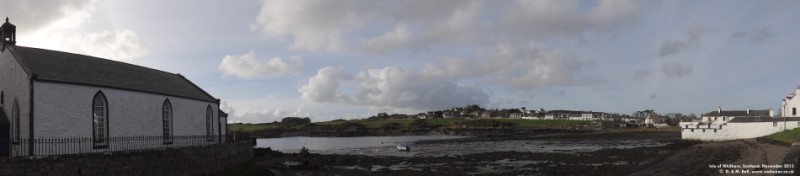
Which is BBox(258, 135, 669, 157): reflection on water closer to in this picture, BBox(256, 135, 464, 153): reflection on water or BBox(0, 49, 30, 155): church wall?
BBox(256, 135, 464, 153): reflection on water

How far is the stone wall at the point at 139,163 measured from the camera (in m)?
20.1

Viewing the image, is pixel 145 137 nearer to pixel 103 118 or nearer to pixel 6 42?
pixel 103 118

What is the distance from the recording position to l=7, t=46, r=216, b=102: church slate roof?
2536 centimetres

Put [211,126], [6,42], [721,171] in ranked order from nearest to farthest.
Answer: [6,42]
[721,171]
[211,126]

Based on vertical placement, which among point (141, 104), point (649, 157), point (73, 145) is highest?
point (141, 104)

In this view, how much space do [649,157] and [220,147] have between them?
116ft

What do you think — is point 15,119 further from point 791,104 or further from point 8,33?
point 791,104

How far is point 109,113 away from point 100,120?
54cm

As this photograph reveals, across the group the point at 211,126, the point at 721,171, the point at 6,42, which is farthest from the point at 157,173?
the point at 721,171

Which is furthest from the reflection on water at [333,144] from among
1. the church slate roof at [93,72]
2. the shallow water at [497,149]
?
the church slate roof at [93,72]

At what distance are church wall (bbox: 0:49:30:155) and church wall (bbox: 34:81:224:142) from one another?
0.63 metres

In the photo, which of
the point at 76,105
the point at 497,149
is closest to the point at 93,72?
the point at 76,105

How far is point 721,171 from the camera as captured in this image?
1206 inches

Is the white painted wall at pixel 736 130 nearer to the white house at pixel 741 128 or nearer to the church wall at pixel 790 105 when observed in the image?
the white house at pixel 741 128
